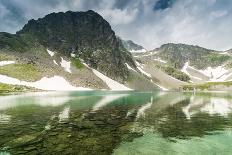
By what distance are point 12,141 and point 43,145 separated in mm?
3991

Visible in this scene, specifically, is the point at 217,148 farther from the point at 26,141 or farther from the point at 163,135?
the point at 26,141

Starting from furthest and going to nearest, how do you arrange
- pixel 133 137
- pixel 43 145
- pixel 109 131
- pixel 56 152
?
1. pixel 109 131
2. pixel 133 137
3. pixel 43 145
4. pixel 56 152

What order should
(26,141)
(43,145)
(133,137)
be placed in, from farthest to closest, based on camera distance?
(133,137), (26,141), (43,145)

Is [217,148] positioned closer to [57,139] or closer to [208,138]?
[208,138]

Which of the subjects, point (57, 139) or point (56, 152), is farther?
point (57, 139)

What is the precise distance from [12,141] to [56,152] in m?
6.91

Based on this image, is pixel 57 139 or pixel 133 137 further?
pixel 133 137

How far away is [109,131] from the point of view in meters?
35.8

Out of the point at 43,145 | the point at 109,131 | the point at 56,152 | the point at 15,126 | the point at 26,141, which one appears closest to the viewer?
the point at 56,152

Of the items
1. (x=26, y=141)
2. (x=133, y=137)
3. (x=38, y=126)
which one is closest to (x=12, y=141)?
(x=26, y=141)

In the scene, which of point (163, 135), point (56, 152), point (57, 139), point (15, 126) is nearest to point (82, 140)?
point (57, 139)

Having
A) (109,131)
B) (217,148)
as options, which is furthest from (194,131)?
(109,131)

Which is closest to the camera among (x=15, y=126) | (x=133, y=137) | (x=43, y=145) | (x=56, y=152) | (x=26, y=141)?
(x=56, y=152)

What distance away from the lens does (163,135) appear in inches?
1339
